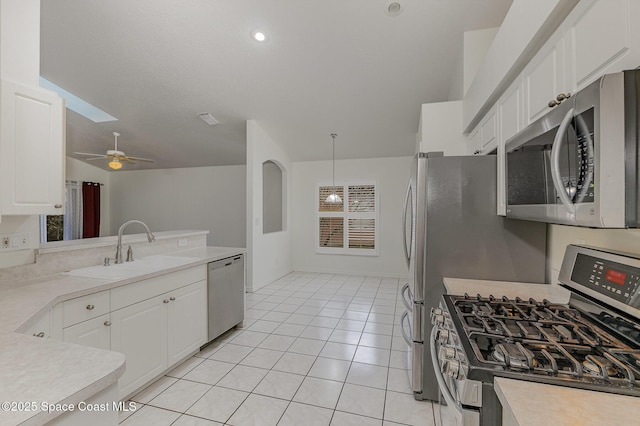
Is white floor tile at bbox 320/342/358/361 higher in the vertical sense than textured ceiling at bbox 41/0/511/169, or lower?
lower

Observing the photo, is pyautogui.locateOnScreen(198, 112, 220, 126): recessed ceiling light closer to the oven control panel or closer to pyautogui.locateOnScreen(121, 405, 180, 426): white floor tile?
pyautogui.locateOnScreen(121, 405, 180, 426): white floor tile

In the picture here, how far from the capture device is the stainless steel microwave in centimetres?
71

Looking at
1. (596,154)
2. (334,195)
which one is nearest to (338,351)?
(596,154)

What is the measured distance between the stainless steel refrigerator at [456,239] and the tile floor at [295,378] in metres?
0.41

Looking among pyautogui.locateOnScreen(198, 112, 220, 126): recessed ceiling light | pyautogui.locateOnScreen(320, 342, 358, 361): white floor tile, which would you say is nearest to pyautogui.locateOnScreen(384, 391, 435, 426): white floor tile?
pyautogui.locateOnScreen(320, 342, 358, 361): white floor tile

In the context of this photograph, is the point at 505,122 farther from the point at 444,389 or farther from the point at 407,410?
the point at 407,410

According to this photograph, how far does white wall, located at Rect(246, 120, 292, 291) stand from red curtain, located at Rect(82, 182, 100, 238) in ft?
17.1

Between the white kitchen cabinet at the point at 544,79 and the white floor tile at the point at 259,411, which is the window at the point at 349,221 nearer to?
the white floor tile at the point at 259,411

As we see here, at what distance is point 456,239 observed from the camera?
6.27 ft

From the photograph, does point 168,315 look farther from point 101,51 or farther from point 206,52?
point 101,51

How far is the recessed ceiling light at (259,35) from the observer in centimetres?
293

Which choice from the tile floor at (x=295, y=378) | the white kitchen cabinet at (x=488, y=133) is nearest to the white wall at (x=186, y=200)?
the tile floor at (x=295, y=378)

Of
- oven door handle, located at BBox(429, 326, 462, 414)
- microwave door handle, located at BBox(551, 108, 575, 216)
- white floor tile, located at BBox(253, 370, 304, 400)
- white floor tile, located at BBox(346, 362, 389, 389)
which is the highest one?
microwave door handle, located at BBox(551, 108, 575, 216)

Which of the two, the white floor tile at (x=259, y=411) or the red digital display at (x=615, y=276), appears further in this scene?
the white floor tile at (x=259, y=411)
